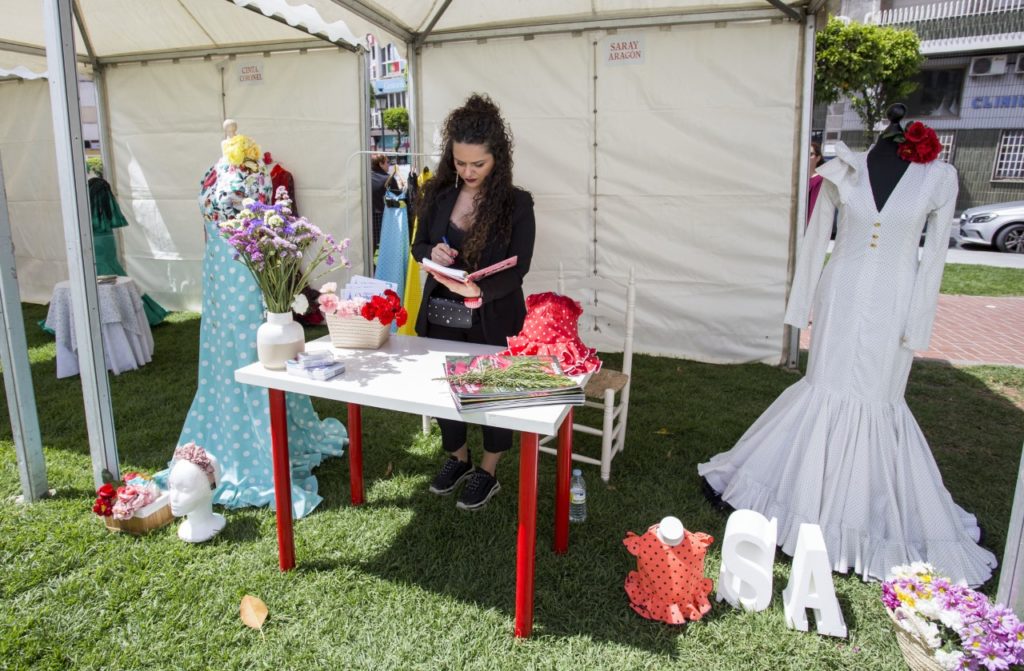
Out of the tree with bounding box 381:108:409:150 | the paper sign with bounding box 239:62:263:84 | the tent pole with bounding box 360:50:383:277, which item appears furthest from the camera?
the tree with bounding box 381:108:409:150

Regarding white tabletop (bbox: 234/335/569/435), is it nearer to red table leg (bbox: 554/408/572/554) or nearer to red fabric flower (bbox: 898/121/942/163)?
red table leg (bbox: 554/408/572/554)

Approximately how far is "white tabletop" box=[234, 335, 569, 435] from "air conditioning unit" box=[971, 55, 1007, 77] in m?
20.9

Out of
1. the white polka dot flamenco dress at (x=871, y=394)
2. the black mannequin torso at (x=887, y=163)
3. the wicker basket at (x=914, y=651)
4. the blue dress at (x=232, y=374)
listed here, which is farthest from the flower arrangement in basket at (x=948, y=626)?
the blue dress at (x=232, y=374)

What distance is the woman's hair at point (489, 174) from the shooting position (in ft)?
8.20

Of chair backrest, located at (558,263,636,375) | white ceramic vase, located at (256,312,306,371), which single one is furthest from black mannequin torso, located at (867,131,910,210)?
chair backrest, located at (558,263,636,375)

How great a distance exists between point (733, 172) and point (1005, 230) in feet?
29.4

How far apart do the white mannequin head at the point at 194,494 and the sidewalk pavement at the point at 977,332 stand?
4785mm

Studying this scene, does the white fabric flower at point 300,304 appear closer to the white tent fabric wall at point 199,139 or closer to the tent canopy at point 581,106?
the tent canopy at point 581,106

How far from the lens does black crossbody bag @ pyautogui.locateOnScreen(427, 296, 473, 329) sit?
265 cm

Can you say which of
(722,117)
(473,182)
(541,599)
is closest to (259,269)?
(473,182)

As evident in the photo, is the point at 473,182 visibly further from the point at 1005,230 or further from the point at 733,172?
the point at 1005,230

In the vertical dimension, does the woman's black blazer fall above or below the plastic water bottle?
above

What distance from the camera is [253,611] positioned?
2232 millimetres

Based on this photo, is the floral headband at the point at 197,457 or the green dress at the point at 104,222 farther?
the green dress at the point at 104,222
